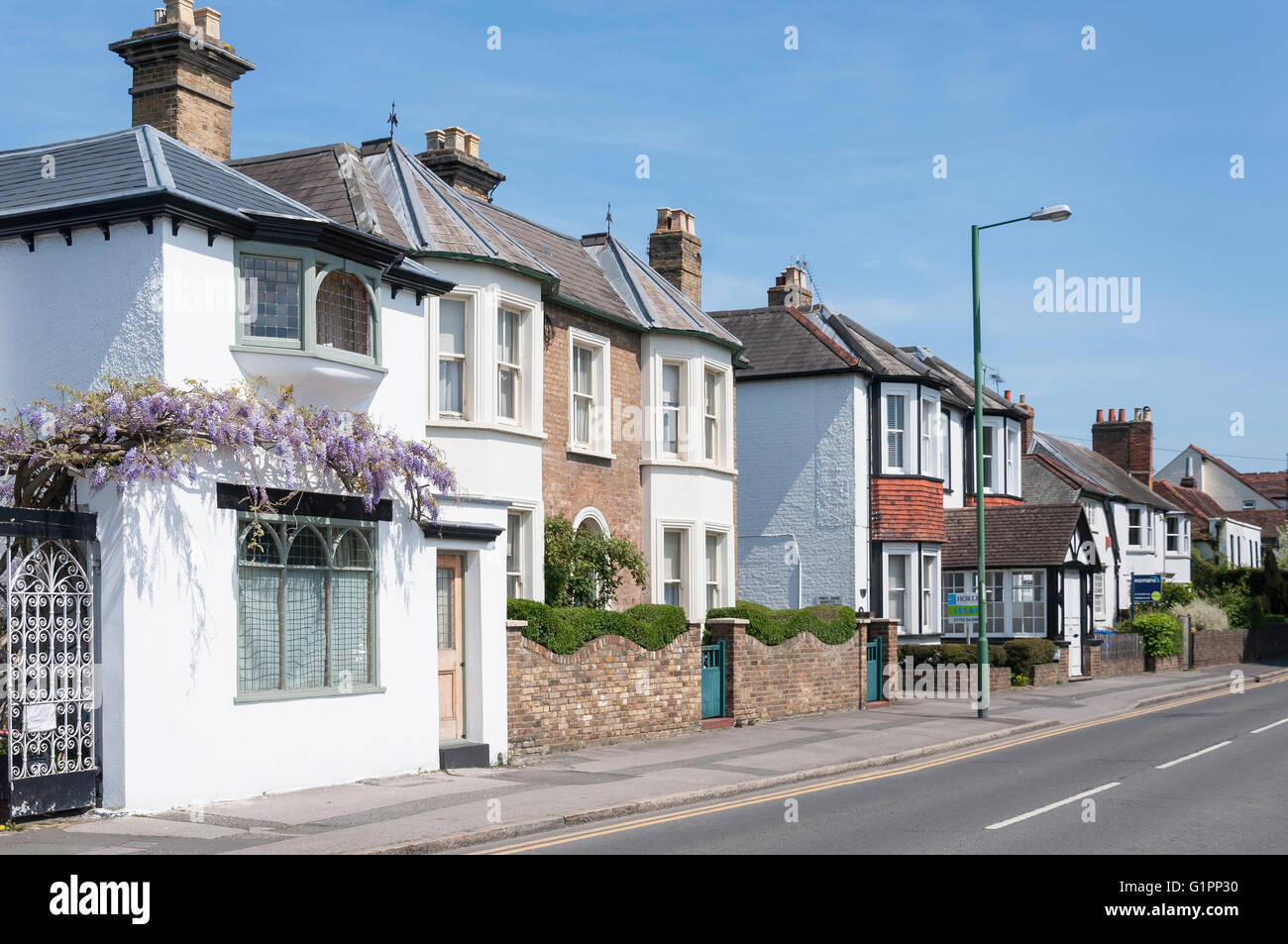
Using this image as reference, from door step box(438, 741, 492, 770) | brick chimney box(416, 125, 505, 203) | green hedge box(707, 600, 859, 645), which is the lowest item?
door step box(438, 741, 492, 770)

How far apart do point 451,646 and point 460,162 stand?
11.4 m

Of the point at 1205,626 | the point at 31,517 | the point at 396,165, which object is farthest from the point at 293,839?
the point at 1205,626

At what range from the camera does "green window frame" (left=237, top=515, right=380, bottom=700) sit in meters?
13.9

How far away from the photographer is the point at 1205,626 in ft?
151

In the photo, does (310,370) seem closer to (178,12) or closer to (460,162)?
(178,12)

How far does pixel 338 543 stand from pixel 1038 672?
24075 mm

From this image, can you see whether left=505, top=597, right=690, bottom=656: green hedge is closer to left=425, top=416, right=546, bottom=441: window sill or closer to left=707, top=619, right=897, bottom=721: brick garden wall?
left=707, top=619, right=897, bottom=721: brick garden wall

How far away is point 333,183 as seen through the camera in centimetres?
2047

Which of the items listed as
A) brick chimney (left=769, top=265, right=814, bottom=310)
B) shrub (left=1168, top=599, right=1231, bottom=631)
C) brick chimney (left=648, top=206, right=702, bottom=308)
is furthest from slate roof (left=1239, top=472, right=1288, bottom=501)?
brick chimney (left=648, top=206, right=702, bottom=308)

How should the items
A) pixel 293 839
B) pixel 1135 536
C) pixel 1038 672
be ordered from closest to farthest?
pixel 293 839
pixel 1038 672
pixel 1135 536

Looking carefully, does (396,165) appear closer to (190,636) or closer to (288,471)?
(288,471)

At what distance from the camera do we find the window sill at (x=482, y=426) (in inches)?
768

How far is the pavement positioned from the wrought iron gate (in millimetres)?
390
